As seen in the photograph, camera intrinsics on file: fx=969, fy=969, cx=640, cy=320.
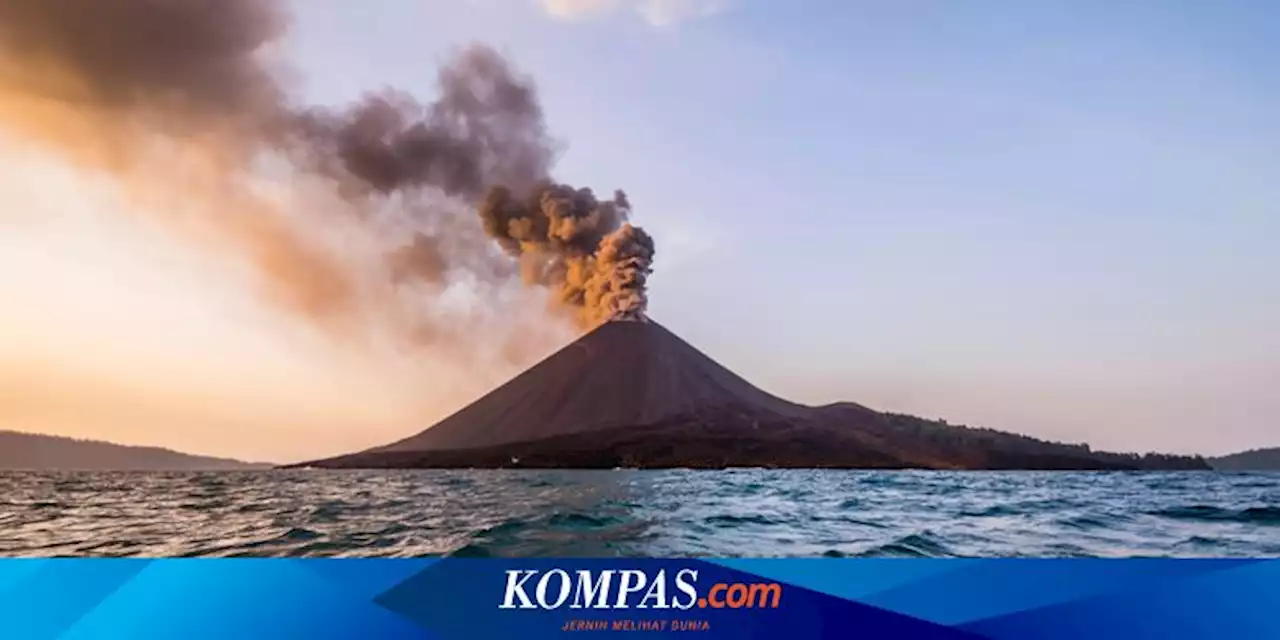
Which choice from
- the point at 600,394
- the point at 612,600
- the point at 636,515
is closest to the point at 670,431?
the point at 600,394

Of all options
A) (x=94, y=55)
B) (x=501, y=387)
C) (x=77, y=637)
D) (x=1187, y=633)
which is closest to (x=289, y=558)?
(x=77, y=637)

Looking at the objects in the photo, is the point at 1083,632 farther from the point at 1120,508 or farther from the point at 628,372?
the point at 628,372

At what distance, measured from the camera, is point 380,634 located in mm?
3096

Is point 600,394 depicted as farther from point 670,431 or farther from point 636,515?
point 636,515

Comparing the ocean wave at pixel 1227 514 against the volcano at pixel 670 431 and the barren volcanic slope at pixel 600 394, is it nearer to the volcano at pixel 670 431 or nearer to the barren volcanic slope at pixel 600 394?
the volcano at pixel 670 431

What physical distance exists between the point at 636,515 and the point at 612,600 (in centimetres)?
80

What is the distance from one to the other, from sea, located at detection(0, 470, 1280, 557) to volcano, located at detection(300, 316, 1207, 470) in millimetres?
124

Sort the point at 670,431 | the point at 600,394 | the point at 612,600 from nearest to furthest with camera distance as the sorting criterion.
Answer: the point at 612,600, the point at 600,394, the point at 670,431

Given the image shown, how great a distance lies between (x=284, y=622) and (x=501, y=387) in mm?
1676

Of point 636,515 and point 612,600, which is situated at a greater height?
point 636,515

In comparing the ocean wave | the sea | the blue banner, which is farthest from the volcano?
the blue banner

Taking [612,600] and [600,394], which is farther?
[600,394]

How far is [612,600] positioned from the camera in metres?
3.25

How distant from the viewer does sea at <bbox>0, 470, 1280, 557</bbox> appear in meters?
3.67
